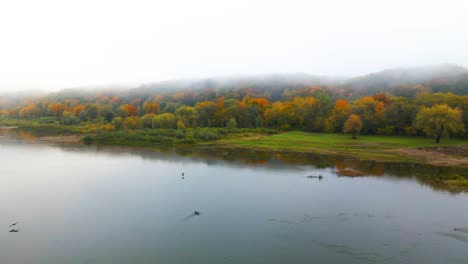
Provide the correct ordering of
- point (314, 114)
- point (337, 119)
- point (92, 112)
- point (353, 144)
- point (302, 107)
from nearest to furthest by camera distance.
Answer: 1. point (353, 144)
2. point (337, 119)
3. point (314, 114)
4. point (302, 107)
5. point (92, 112)

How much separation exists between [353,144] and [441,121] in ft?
38.3

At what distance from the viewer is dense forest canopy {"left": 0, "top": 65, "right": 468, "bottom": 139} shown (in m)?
61.8

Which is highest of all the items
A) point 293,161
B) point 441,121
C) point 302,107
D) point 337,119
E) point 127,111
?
point 441,121

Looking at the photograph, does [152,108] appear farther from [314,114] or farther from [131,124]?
[314,114]

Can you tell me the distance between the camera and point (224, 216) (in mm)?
23844

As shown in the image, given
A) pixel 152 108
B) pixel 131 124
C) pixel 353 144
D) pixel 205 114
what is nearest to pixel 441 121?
pixel 353 144

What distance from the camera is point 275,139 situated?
6038 cm

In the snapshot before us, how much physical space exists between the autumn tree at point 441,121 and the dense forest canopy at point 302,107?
0.78 meters

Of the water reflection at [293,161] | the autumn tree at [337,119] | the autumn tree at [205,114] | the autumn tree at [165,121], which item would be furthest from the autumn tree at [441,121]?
the autumn tree at [165,121]

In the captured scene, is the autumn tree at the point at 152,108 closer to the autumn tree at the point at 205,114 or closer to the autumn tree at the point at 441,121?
the autumn tree at the point at 205,114

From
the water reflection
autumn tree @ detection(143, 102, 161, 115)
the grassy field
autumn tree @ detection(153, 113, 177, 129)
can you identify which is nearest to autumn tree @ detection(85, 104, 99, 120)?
autumn tree @ detection(143, 102, 161, 115)

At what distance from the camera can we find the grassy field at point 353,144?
46.3 m

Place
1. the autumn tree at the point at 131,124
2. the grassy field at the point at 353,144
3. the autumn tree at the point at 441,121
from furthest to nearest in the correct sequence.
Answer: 1. the autumn tree at the point at 131,124
2. the autumn tree at the point at 441,121
3. the grassy field at the point at 353,144

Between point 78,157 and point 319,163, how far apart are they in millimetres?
29772
